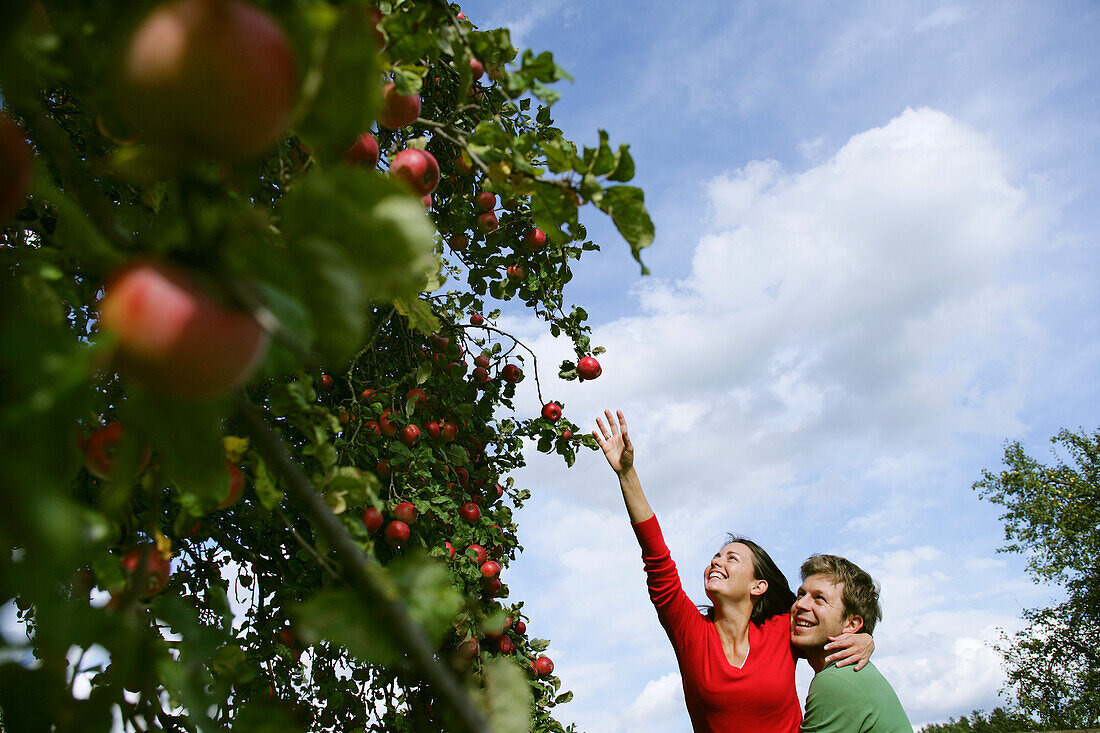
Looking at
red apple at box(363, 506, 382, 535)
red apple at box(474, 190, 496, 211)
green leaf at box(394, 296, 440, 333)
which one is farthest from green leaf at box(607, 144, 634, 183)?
red apple at box(474, 190, 496, 211)

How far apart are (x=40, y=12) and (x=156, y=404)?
0.46 metres

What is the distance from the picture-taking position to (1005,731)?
16797 mm

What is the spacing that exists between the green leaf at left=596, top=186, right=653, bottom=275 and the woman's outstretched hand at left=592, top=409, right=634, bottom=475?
214 centimetres

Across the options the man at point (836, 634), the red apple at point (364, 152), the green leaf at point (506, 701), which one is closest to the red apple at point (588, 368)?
the man at point (836, 634)

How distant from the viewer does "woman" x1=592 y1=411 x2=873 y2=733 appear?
8.45 feet

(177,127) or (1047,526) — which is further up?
(1047,526)

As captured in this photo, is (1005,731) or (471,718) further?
(1005,731)

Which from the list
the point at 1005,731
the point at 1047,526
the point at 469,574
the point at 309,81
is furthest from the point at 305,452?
the point at 1005,731

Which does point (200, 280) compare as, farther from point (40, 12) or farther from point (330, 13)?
point (40, 12)

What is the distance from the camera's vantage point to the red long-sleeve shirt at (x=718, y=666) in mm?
2557

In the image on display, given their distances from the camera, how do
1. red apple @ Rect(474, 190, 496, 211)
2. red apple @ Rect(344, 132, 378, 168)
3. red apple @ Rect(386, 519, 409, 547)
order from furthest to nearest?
1. red apple @ Rect(474, 190, 496, 211)
2. red apple @ Rect(386, 519, 409, 547)
3. red apple @ Rect(344, 132, 378, 168)

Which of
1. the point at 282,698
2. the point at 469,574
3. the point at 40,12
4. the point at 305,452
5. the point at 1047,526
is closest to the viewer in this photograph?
the point at 40,12

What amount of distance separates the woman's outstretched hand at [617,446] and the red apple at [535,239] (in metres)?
0.81

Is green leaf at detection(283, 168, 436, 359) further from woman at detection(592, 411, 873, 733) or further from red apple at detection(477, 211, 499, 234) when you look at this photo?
woman at detection(592, 411, 873, 733)
